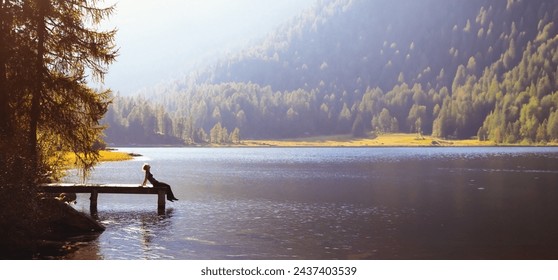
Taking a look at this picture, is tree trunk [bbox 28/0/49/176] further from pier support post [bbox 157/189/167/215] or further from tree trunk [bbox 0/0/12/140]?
pier support post [bbox 157/189/167/215]

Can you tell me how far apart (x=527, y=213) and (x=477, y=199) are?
10.1 metres

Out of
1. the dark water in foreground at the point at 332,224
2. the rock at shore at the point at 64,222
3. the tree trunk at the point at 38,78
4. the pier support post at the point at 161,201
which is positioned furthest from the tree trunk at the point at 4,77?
the pier support post at the point at 161,201

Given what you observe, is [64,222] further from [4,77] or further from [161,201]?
[161,201]

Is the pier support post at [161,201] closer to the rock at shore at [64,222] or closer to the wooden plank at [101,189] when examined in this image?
the wooden plank at [101,189]

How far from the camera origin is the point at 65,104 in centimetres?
3053

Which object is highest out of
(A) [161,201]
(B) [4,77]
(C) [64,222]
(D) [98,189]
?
(B) [4,77]

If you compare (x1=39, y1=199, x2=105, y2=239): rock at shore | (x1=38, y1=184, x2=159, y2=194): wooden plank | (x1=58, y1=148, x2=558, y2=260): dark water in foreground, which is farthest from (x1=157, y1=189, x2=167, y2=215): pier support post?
(x1=39, y1=199, x2=105, y2=239): rock at shore

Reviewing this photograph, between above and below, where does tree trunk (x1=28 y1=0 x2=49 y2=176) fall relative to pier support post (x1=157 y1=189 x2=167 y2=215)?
above

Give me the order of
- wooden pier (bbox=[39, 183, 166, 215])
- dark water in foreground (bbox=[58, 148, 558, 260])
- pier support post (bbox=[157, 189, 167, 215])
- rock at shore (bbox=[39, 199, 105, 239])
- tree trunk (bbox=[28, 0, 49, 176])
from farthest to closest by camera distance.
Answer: pier support post (bbox=[157, 189, 167, 215]) → wooden pier (bbox=[39, 183, 166, 215]) → tree trunk (bbox=[28, 0, 49, 176]) → rock at shore (bbox=[39, 199, 105, 239]) → dark water in foreground (bbox=[58, 148, 558, 260])

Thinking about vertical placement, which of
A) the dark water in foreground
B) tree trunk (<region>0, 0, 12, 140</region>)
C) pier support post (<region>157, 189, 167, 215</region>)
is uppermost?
tree trunk (<region>0, 0, 12, 140</region>)

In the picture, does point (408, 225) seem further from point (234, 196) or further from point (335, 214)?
point (234, 196)

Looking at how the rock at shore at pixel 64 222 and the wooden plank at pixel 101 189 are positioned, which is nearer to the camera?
the rock at shore at pixel 64 222

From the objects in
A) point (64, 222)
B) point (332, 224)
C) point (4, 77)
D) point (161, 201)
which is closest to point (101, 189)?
point (161, 201)
